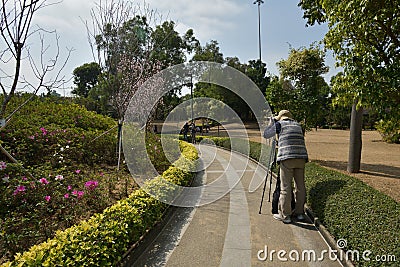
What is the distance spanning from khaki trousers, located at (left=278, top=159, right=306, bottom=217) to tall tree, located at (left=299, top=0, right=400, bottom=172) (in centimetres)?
118

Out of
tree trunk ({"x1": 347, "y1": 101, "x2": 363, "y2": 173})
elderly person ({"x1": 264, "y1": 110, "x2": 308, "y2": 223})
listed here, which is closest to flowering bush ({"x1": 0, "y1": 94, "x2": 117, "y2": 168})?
elderly person ({"x1": 264, "y1": 110, "x2": 308, "y2": 223})

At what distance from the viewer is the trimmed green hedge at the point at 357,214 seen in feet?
8.98

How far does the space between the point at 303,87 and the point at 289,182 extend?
5969 millimetres

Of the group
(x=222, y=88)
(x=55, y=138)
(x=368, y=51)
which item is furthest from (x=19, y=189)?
(x=222, y=88)

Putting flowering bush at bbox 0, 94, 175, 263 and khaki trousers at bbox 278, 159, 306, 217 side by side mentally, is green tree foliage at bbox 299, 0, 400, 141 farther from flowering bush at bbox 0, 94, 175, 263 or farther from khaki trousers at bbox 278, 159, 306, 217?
flowering bush at bbox 0, 94, 175, 263

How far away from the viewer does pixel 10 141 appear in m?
6.05

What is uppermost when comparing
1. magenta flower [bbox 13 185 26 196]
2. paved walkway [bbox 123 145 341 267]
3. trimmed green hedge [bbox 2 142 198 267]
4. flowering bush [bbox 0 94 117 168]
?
flowering bush [bbox 0 94 117 168]

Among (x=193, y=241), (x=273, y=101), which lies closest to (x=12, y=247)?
(x=193, y=241)

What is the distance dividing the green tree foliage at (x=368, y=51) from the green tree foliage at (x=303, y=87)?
→ 484cm

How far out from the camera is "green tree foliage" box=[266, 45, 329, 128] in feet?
30.4

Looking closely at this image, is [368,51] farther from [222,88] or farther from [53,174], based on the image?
[222,88]

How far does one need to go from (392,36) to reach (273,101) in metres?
5.50

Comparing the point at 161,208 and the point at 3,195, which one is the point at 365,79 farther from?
the point at 3,195

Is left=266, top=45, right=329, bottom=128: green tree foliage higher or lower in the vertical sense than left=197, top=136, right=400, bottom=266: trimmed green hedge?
higher
